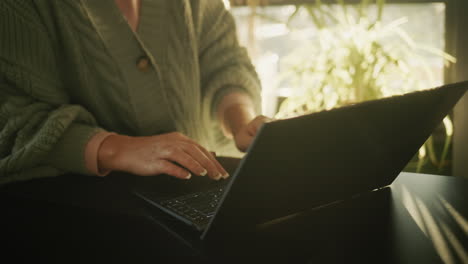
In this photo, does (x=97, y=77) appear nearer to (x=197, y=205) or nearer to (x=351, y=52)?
(x=197, y=205)

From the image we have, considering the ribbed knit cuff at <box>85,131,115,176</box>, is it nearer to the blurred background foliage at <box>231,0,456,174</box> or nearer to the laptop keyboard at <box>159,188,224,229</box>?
the laptop keyboard at <box>159,188,224,229</box>

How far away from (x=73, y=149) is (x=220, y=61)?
526mm

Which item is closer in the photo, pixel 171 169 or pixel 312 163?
pixel 312 163

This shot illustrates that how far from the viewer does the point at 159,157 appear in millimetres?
843

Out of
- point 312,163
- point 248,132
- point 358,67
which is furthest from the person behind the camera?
point 358,67

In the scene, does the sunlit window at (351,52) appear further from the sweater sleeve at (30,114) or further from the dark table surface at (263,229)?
the sweater sleeve at (30,114)

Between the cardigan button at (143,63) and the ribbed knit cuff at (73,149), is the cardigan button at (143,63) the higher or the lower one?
the higher one

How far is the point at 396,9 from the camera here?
1.96 m

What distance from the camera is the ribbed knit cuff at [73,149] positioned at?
900mm

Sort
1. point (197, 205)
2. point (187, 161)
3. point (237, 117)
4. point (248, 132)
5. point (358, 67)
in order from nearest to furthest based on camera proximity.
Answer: point (197, 205), point (187, 161), point (248, 132), point (237, 117), point (358, 67)

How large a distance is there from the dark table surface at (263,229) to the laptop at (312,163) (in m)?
0.03

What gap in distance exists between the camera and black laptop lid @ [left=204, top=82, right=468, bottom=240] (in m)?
0.52

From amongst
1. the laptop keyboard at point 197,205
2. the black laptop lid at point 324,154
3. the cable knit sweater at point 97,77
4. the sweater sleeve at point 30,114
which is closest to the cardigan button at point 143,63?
the cable knit sweater at point 97,77

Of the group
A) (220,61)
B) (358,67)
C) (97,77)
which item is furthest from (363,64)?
(97,77)
